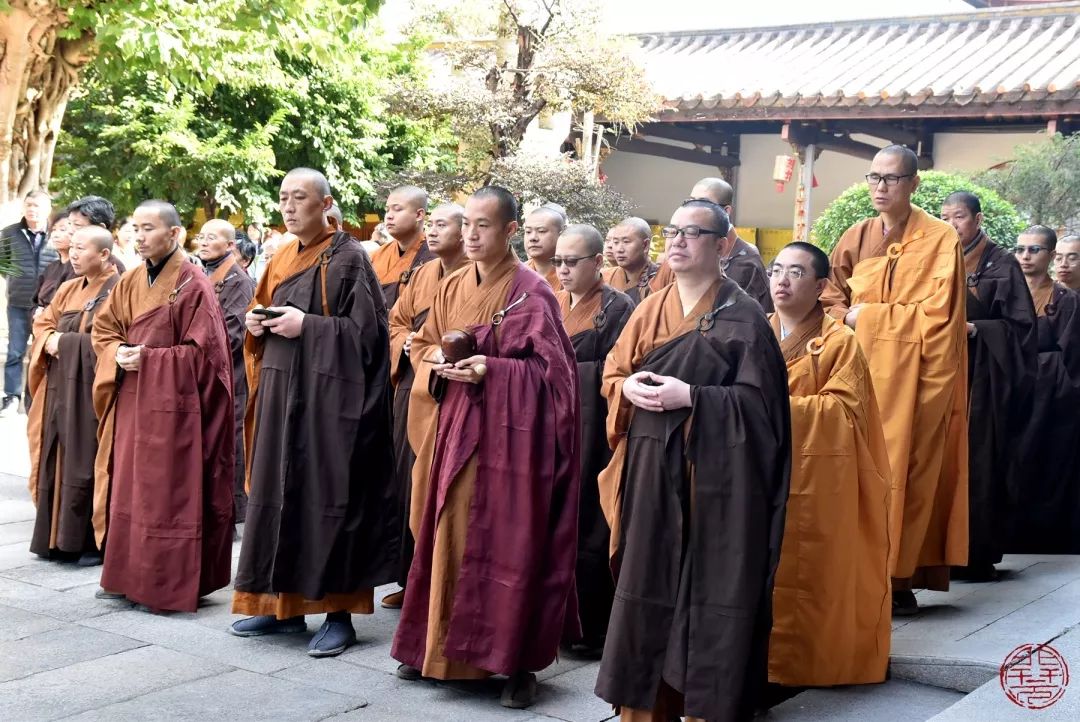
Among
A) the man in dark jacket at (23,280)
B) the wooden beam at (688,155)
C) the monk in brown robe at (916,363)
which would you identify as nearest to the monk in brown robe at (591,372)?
the monk in brown robe at (916,363)

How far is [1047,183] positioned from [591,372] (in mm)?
5080

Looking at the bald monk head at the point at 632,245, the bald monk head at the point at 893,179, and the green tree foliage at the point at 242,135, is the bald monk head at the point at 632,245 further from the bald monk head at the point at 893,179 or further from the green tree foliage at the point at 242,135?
the green tree foliage at the point at 242,135

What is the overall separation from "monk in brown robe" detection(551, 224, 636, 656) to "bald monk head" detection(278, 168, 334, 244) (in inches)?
40.1

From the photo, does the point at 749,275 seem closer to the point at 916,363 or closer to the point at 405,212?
the point at 916,363

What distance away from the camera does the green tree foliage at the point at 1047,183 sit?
898 centimetres

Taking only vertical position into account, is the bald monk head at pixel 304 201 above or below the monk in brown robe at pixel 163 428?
above

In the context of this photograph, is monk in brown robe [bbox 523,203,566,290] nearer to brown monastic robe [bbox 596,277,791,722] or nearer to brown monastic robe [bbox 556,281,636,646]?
brown monastic robe [bbox 556,281,636,646]

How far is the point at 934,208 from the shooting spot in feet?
29.6

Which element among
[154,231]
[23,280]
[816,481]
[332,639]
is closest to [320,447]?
[332,639]

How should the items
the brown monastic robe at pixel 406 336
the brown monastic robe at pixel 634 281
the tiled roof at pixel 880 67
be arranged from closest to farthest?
the brown monastic robe at pixel 406 336
the brown monastic robe at pixel 634 281
the tiled roof at pixel 880 67

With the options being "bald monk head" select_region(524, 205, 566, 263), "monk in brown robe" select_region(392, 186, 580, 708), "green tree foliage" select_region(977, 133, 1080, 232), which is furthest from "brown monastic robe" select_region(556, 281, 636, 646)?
"green tree foliage" select_region(977, 133, 1080, 232)

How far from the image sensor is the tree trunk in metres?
10.4

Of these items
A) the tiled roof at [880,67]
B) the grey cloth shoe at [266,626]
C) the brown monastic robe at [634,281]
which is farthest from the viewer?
the tiled roof at [880,67]

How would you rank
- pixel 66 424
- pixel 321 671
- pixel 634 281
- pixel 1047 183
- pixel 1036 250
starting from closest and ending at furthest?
pixel 321 671
pixel 634 281
pixel 66 424
pixel 1036 250
pixel 1047 183
